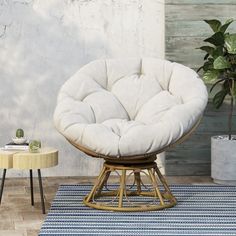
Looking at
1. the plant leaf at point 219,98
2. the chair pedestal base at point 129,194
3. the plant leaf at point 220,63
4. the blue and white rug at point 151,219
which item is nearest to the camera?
the blue and white rug at point 151,219

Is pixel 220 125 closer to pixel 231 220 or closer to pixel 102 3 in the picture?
pixel 102 3

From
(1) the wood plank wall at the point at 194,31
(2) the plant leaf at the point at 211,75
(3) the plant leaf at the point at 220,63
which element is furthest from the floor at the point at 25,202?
(3) the plant leaf at the point at 220,63

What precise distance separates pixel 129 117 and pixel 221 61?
822 millimetres

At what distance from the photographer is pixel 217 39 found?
5.14 metres

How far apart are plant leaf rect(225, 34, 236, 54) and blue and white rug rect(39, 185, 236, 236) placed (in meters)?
1.00

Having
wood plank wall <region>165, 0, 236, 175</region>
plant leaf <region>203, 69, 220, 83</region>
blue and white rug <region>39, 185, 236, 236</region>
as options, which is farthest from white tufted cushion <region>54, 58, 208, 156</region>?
wood plank wall <region>165, 0, 236, 175</region>

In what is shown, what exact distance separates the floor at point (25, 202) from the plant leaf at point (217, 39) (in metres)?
1.02

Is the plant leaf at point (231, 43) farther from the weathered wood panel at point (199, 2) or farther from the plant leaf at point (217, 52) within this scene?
the weathered wood panel at point (199, 2)

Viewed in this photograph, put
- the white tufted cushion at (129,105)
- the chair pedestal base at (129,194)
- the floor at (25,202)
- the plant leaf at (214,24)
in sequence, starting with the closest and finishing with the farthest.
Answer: the floor at (25,202), the white tufted cushion at (129,105), the chair pedestal base at (129,194), the plant leaf at (214,24)

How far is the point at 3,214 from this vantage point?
4281 mm

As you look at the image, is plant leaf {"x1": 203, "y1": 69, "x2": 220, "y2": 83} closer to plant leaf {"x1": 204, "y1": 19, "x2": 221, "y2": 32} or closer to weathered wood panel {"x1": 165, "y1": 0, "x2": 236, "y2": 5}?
plant leaf {"x1": 204, "y1": 19, "x2": 221, "y2": 32}

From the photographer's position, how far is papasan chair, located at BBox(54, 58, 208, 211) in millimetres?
4172

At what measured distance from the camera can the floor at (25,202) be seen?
393 cm

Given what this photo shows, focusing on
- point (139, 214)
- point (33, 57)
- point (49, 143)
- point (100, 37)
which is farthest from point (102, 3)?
point (139, 214)
